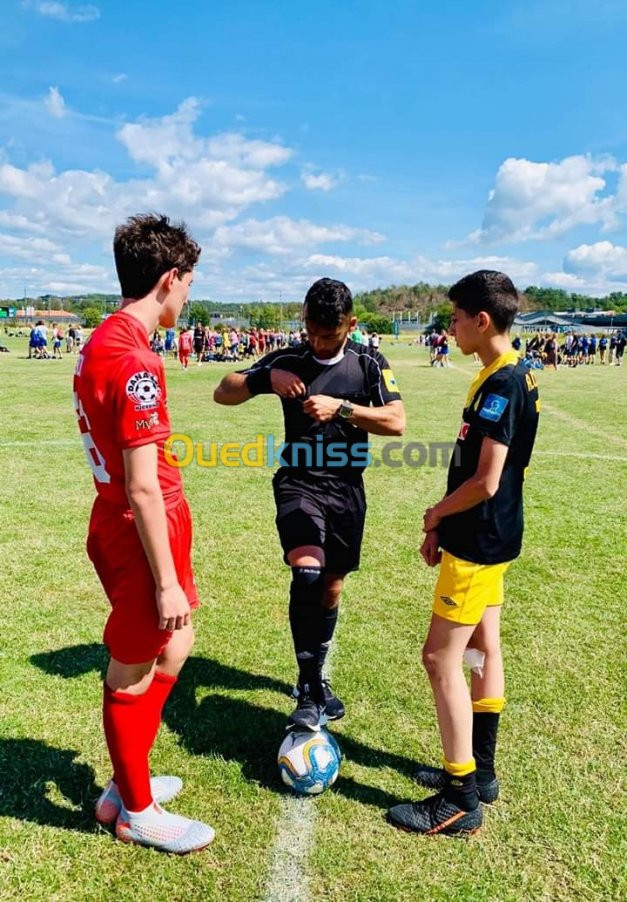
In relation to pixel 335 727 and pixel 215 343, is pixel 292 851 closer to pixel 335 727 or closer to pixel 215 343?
pixel 335 727

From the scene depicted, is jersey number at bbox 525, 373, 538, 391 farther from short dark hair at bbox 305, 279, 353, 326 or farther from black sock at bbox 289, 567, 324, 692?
black sock at bbox 289, 567, 324, 692

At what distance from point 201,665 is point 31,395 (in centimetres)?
1494

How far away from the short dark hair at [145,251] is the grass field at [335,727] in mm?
2266

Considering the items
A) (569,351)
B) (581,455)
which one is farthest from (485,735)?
(569,351)

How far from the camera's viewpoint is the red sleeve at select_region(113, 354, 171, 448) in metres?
2.07

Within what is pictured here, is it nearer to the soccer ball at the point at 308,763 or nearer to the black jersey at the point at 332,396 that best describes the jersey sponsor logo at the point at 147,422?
the black jersey at the point at 332,396

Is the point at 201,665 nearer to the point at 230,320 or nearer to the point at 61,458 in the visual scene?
the point at 61,458

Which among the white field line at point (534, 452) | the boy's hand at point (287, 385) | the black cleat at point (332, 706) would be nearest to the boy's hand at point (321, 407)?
the boy's hand at point (287, 385)

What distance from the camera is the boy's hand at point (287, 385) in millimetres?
3141

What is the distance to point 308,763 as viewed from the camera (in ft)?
9.40

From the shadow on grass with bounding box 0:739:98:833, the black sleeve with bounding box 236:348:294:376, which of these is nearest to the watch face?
the black sleeve with bounding box 236:348:294:376

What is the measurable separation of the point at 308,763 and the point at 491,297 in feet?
7.36

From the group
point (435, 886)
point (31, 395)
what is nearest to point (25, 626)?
point (435, 886)

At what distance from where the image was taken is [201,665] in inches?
157
